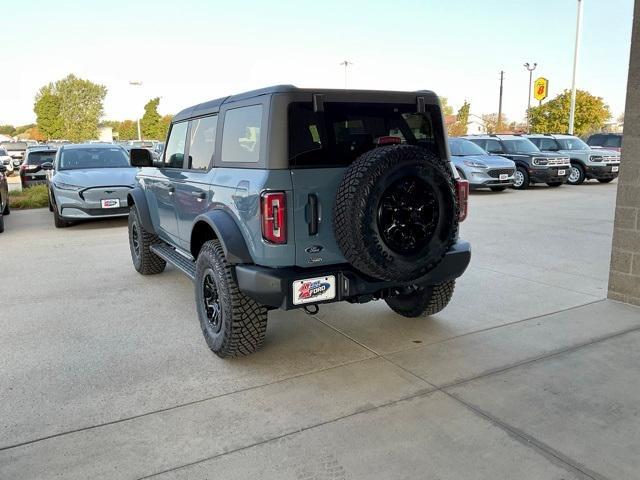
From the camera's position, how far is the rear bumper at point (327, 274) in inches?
133

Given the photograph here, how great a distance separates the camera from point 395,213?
3.38m

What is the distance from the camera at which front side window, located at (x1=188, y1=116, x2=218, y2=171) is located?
441cm

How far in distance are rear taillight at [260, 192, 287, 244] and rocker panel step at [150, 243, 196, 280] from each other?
1.26 meters

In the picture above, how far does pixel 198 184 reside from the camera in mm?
4355

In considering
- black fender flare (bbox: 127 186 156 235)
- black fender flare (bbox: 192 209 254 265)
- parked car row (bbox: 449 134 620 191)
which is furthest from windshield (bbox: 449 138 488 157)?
black fender flare (bbox: 192 209 254 265)

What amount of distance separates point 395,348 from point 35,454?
8.11 ft

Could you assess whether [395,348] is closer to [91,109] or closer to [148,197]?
[148,197]

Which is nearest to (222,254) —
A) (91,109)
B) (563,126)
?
(563,126)

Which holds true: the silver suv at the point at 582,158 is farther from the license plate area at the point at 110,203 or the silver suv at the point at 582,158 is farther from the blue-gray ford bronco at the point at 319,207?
the blue-gray ford bronco at the point at 319,207

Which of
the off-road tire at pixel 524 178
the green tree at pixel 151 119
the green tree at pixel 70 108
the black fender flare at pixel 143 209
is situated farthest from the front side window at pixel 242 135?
the green tree at pixel 70 108

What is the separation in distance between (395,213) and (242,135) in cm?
129

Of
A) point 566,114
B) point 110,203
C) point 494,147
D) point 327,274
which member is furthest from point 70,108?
point 327,274

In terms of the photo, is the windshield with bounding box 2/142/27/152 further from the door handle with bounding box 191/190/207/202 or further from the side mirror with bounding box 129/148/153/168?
the door handle with bounding box 191/190/207/202

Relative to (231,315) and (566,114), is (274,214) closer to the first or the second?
(231,315)
